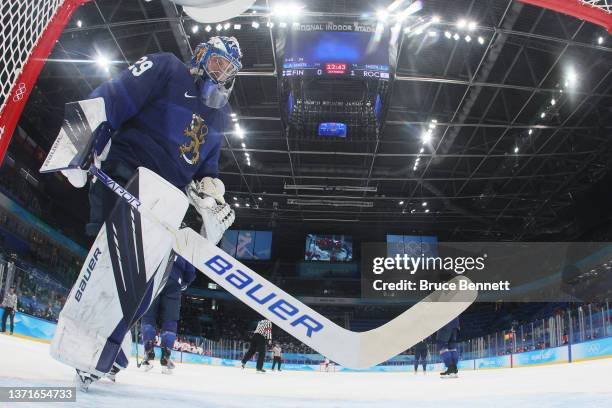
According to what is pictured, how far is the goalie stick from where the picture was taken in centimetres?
126

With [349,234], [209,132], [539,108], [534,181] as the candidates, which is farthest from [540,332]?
[349,234]

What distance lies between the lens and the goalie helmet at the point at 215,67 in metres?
1.62

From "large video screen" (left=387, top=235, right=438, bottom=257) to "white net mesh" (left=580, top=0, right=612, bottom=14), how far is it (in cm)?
1670

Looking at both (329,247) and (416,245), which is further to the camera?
(329,247)

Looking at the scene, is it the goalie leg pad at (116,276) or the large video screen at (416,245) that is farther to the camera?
the large video screen at (416,245)

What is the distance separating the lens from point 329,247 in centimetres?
1891

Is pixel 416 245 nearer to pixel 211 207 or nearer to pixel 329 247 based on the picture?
pixel 329 247

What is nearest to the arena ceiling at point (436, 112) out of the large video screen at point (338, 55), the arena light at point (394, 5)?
the arena light at point (394, 5)

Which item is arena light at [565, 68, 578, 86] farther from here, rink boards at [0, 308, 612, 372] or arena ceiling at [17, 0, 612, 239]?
rink boards at [0, 308, 612, 372]

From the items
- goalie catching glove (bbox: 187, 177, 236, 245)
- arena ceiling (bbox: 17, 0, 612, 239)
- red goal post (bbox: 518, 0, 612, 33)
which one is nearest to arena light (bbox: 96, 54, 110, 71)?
arena ceiling (bbox: 17, 0, 612, 239)

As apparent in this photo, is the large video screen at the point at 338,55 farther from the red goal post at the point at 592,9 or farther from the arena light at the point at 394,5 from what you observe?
the red goal post at the point at 592,9

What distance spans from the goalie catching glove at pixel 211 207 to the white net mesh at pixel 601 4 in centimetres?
134

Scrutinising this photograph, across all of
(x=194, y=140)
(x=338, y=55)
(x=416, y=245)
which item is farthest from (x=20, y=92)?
(x=416, y=245)

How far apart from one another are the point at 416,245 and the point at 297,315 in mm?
17146
